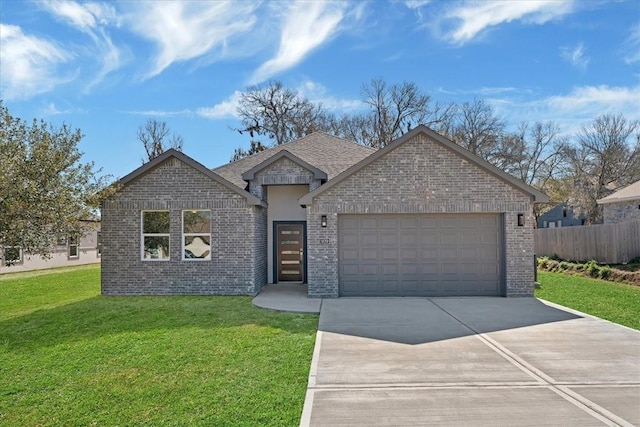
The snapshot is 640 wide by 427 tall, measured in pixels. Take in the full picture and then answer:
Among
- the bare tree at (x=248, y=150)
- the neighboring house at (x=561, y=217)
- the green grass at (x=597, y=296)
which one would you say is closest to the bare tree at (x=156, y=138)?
the bare tree at (x=248, y=150)

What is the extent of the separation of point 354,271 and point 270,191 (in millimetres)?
4862

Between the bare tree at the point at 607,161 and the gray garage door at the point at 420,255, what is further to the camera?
the bare tree at the point at 607,161

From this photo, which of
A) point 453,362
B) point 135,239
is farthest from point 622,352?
point 135,239

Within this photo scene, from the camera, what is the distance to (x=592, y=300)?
447 inches

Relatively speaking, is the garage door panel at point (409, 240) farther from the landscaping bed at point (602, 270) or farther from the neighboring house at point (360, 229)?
the landscaping bed at point (602, 270)

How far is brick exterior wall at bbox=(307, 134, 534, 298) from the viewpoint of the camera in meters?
11.8

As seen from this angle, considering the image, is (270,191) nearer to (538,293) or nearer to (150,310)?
(150,310)

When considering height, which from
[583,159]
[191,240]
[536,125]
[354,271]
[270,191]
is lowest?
[354,271]

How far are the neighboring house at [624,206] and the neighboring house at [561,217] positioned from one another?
9.61 m

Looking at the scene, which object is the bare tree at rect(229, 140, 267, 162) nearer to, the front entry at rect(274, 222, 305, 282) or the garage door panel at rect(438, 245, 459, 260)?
the front entry at rect(274, 222, 305, 282)

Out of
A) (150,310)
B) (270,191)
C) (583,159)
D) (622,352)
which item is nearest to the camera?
(622,352)

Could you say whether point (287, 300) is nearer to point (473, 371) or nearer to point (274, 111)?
point (473, 371)

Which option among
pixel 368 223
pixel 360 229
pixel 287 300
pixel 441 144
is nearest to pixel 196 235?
pixel 287 300

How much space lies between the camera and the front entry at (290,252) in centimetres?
1516
